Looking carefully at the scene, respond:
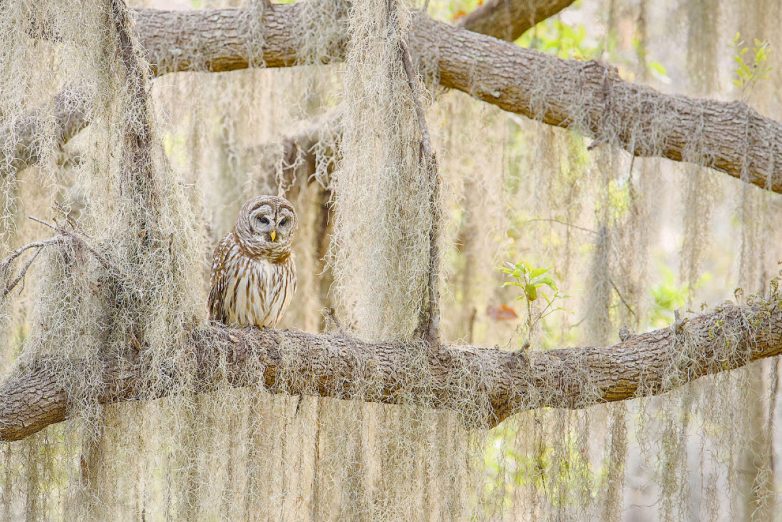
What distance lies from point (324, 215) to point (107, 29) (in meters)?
3.38

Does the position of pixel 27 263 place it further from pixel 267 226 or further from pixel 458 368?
pixel 458 368

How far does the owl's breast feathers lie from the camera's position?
4.95 m

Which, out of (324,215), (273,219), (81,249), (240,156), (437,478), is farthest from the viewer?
(324,215)

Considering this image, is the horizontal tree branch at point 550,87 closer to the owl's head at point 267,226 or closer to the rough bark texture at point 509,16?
the owl's head at point 267,226

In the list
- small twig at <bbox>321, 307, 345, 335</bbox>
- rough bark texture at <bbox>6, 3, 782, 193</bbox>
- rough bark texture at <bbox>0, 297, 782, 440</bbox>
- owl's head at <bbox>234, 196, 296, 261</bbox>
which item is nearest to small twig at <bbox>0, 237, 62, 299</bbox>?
rough bark texture at <bbox>0, 297, 782, 440</bbox>

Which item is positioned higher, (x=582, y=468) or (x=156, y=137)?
(x=156, y=137)

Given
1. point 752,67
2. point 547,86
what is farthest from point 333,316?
point 752,67

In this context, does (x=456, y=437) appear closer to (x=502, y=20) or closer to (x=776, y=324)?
(x=776, y=324)

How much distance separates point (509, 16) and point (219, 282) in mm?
2777

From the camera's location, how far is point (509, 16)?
6.73 m

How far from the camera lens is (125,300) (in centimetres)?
384

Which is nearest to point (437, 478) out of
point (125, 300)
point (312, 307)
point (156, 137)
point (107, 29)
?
point (125, 300)

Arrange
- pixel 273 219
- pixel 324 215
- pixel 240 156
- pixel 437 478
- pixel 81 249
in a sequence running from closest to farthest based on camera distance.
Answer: pixel 81 249
pixel 437 478
pixel 273 219
pixel 240 156
pixel 324 215

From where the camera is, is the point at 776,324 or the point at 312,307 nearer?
the point at 776,324
